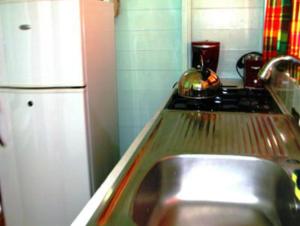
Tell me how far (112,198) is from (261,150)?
548 millimetres

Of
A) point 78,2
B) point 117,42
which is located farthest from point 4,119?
point 117,42

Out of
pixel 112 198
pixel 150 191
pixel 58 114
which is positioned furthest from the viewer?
pixel 58 114

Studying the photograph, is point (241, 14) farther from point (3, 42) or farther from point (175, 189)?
point (175, 189)

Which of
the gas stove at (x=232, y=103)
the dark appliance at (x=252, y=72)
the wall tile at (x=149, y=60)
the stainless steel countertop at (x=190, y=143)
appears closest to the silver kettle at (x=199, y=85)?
the gas stove at (x=232, y=103)

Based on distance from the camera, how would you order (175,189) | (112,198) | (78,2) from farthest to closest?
(78,2) → (175,189) → (112,198)

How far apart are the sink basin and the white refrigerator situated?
1042mm

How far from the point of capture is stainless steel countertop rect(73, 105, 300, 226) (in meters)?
0.78

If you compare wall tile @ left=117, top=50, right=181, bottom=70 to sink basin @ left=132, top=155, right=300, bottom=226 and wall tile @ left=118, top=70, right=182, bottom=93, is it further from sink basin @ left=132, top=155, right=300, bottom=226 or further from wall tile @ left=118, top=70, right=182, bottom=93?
sink basin @ left=132, top=155, right=300, bottom=226

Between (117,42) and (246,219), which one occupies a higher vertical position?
(117,42)

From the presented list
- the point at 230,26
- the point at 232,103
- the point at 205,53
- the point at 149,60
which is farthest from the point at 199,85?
the point at 149,60

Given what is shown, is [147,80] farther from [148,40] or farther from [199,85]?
[199,85]

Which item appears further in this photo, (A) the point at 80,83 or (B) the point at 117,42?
(B) the point at 117,42

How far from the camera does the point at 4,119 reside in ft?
6.90

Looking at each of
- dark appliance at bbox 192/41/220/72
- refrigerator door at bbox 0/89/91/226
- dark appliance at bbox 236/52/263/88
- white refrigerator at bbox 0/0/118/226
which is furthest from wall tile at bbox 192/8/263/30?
refrigerator door at bbox 0/89/91/226
